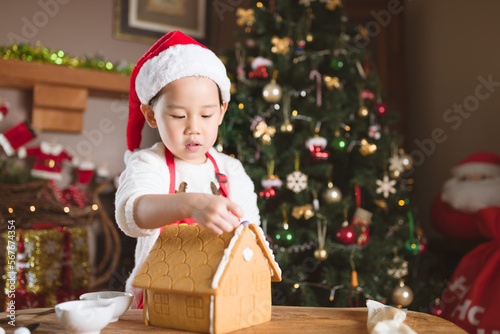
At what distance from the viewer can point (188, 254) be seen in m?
0.76

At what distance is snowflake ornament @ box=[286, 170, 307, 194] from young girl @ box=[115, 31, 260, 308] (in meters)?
0.76

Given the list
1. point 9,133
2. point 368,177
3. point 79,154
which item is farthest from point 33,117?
A: point 368,177

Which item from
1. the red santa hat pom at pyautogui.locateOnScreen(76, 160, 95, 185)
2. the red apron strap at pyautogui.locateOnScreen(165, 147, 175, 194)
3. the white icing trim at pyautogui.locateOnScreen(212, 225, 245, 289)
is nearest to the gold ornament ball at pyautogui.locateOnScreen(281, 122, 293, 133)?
the red apron strap at pyautogui.locateOnScreen(165, 147, 175, 194)

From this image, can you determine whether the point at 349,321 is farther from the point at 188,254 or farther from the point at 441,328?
the point at 188,254

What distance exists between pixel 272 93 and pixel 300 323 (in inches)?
48.6

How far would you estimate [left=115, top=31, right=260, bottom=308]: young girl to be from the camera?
81cm

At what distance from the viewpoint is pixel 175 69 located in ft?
2.96

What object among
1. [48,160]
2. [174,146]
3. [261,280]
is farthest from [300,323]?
[48,160]

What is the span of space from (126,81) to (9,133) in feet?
2.41

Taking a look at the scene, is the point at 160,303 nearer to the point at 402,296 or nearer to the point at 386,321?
the point at 386,321

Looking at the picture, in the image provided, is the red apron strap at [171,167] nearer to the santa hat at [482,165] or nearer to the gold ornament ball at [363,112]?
the gold ornament ball at [363,112]

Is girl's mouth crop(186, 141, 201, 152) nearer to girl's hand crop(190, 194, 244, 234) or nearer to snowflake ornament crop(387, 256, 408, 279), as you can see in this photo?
girl's hand crop(190, 194, 244, 234)

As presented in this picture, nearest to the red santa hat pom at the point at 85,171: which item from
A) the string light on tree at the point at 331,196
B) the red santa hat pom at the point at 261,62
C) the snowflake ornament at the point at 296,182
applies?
the red santa hat pom at the point at 261,62

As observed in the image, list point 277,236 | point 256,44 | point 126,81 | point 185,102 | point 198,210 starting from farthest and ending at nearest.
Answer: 1. point 126,81
2. point 256,44
3. point 277,236
4. point 185,102
5. point 198,210
